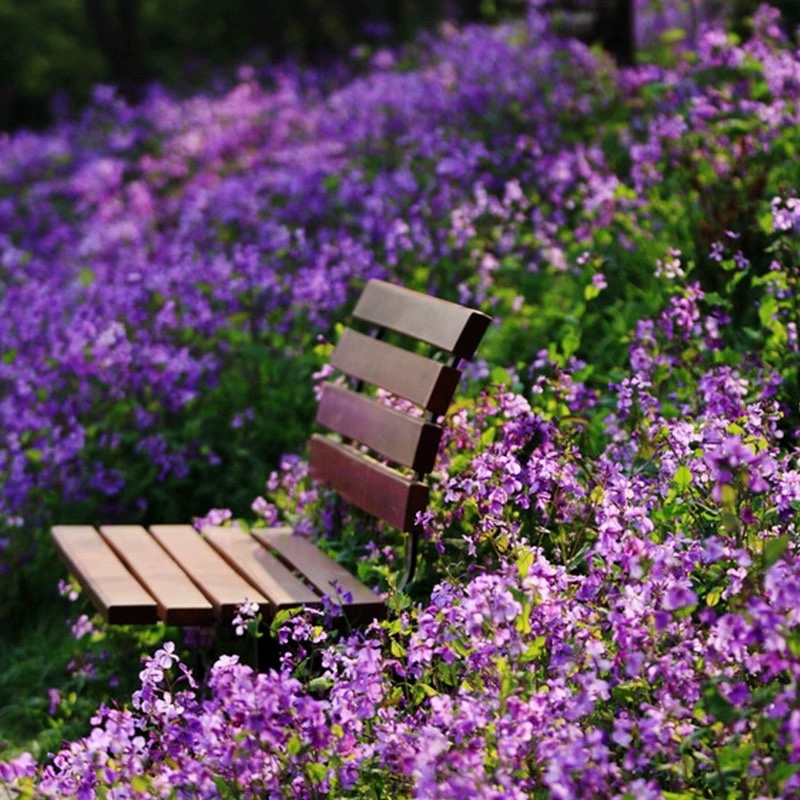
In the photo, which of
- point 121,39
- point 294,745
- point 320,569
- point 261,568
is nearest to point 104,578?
point 261,568

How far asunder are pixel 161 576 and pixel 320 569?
45cm

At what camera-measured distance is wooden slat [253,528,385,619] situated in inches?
143

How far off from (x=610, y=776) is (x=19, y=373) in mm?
3781

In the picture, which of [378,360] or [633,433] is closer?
[633,433]

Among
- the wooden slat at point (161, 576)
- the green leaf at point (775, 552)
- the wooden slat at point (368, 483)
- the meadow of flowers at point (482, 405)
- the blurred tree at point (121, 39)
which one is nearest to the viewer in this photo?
the green leaf at point (775, 552)

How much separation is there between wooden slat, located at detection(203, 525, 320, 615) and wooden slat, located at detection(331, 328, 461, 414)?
0.62 m

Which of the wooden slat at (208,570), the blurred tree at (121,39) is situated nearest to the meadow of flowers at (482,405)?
the wooden slat at (208,570)

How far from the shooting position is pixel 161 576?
391 cm

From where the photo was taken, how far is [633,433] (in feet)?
13.0

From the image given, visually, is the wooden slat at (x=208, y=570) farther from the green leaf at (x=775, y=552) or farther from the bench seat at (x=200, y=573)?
the green leaf at (x=775, y=552)

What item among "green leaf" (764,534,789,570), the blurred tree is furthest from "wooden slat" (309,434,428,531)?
the blurred tree

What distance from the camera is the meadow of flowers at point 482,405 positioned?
2.58 metres

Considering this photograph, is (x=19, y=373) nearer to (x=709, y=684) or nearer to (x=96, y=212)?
(x=709, y=684)

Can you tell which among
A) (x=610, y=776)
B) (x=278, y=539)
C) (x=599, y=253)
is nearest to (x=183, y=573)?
(x=278, y=539)
